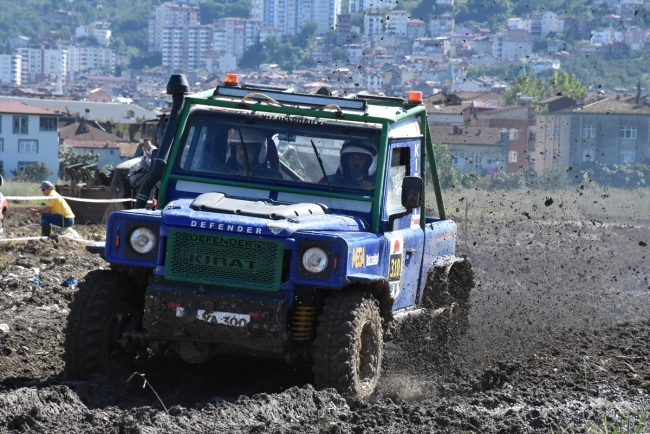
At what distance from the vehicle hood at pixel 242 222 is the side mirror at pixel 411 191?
2.35 ft

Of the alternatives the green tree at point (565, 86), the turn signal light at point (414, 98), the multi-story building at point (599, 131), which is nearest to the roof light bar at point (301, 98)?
the turn signal light at point (414, 98)

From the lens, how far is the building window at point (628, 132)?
59.1m

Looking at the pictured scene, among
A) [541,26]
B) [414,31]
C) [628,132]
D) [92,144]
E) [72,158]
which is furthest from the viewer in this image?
[414,31]

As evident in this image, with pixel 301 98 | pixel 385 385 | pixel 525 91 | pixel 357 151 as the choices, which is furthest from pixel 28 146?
pixel 385 385

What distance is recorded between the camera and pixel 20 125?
3204 inches

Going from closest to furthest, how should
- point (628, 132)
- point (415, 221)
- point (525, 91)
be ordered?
point (415, 221), point (628, 132), point (525, 91)

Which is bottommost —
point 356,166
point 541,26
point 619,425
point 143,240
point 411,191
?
point 619,425

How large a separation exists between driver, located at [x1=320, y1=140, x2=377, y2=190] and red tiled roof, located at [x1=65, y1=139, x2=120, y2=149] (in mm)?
73564

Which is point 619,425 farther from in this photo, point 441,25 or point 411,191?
point 441,25

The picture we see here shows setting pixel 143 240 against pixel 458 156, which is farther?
pixel 458 156

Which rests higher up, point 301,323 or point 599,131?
point 301,323

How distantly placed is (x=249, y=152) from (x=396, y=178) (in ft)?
3.71

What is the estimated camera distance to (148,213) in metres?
7.84

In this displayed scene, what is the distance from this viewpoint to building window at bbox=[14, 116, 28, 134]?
8062 centimetres
